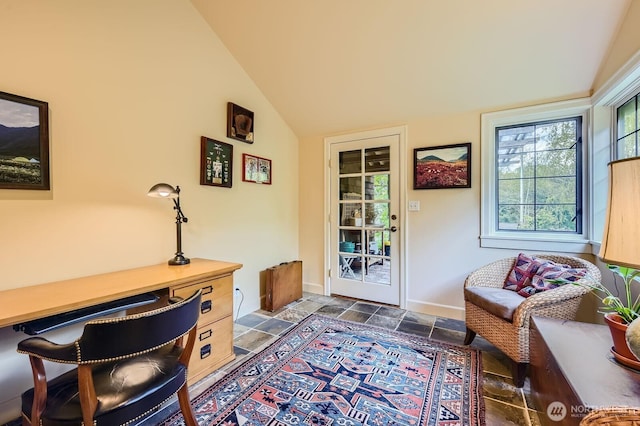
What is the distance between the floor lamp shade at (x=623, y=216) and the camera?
0.84 meters

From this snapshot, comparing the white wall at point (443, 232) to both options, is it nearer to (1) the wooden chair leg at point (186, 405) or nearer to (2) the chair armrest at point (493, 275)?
(2) the chair armrest at point (493, 275)

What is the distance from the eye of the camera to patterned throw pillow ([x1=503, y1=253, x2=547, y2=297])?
2.17m

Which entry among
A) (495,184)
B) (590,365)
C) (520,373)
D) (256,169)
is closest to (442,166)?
(495,184)

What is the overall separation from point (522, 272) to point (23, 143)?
3422 mm

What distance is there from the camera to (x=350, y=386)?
5.77 feet

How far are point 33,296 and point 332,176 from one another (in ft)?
9.33

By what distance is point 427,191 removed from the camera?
9.75 ft

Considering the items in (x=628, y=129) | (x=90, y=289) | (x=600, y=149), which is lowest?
(x=90, y=289)

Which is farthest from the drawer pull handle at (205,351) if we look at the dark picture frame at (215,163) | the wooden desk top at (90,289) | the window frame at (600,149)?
the window frame at (600,149)

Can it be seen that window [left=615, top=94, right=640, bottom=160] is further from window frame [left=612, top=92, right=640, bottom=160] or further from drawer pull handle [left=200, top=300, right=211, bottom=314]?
drawer pull handle [left=200, top=300, right=211, bottom=314]

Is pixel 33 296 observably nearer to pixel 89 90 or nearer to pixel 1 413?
pixel 1 413

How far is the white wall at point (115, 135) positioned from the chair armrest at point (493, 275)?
2.21 m

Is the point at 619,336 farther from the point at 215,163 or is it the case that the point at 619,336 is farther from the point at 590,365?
the point at 215,163

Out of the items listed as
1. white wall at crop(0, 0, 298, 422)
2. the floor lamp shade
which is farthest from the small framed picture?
the floor lamp shade
